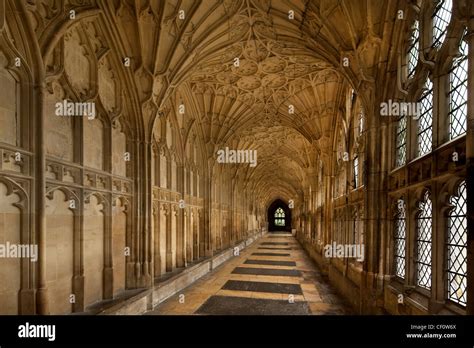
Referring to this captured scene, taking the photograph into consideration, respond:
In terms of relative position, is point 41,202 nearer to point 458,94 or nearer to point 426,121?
point 458,94

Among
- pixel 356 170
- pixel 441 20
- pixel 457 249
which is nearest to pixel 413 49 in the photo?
pixel 441 20

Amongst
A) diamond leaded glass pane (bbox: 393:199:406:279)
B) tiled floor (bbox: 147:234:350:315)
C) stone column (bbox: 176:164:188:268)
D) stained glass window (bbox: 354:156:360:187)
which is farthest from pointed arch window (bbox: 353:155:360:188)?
stone column (bbox: 176:164:188:268)

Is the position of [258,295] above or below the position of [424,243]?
below

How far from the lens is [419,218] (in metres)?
5.39

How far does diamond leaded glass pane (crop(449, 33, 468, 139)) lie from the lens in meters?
4.08

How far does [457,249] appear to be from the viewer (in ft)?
13.5

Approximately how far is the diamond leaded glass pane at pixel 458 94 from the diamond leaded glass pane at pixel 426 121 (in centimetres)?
79

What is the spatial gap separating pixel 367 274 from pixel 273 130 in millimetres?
16832

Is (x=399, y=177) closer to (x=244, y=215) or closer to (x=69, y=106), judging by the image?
(x=69, y=106)

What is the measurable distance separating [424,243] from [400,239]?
1156mm

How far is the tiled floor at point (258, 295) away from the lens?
8.20 m

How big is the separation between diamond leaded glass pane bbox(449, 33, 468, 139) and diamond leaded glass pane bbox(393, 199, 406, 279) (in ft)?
7.45

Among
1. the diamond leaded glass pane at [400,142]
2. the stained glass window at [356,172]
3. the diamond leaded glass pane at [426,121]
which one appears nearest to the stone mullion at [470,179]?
the diamond leaded glass pane at [426,121]

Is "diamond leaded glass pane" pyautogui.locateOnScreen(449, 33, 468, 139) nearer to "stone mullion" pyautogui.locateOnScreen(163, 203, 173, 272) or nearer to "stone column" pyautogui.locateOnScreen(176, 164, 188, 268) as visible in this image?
"stone mullion" pyautogui.locateOnScreen(163, 203, 173, 272)
